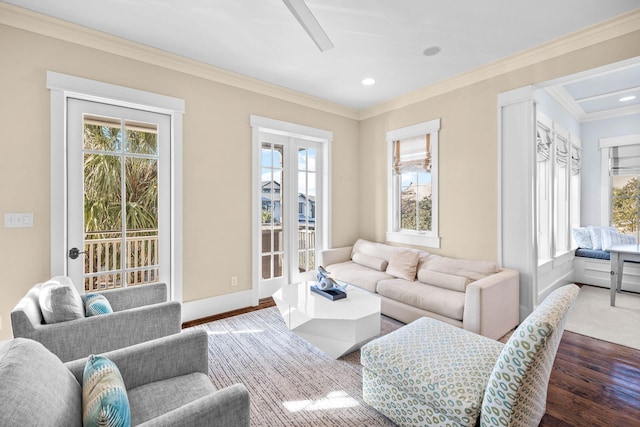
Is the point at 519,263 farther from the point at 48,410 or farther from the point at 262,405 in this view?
the point at 48,410

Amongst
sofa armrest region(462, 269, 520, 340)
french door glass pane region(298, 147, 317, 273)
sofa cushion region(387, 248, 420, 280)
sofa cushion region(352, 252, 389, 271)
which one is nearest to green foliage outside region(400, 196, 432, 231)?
sofa cushion region(387, 248, 420, 280)

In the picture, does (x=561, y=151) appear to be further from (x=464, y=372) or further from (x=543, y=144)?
(x=464, y=372)

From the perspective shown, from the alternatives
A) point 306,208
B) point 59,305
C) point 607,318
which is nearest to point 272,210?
point 306,208

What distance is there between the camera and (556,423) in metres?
1.74

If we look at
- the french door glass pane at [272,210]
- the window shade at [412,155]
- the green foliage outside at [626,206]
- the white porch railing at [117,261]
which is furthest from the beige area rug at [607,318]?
the white porch railing at [117,261]

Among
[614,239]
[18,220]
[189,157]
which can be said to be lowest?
[614,239]

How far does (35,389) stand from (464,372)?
5.79 ft

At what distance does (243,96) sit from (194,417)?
11.1 feet

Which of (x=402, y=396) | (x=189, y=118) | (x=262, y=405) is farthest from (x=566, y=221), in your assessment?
(x=189, y=118)

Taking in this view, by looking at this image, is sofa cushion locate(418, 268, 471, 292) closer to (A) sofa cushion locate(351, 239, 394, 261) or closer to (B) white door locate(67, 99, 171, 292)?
(A) sofa cushion locate(351, 239, 394, 261)

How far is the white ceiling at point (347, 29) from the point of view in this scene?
2.28 m

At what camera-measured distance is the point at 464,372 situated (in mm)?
1530

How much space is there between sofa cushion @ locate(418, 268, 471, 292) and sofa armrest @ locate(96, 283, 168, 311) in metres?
2.62

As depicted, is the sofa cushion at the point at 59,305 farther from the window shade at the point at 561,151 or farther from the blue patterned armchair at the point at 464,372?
the window shade at the point at 561,151
